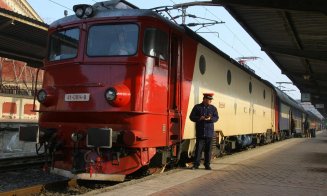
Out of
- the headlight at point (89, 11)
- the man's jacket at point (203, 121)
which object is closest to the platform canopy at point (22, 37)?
the headlight at point (89, 11)

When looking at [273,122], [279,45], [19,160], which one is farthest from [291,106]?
[19,160]

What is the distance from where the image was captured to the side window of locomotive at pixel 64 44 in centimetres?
916

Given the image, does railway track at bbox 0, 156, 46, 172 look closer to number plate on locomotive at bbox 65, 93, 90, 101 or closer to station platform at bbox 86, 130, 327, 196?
number plate on locomotive at bbox 65, 93, 90, 101

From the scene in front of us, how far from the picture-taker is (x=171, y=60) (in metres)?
9.59

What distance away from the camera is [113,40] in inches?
345

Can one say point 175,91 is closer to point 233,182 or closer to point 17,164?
point 233,182

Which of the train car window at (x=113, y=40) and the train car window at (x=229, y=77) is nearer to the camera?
the train car window at (x=113, y=40)

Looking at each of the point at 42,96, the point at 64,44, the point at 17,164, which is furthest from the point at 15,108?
the point at 42,96

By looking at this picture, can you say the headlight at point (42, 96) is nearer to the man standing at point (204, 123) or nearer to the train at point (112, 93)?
the train at point (112, 93)

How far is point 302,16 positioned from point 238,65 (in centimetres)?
299

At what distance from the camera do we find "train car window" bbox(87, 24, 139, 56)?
28.4 ft

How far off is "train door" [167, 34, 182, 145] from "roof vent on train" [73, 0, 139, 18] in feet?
3.88

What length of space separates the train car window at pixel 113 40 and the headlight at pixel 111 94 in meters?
0.80

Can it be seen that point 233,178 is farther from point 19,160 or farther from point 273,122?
point 273,122
